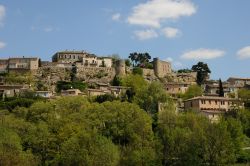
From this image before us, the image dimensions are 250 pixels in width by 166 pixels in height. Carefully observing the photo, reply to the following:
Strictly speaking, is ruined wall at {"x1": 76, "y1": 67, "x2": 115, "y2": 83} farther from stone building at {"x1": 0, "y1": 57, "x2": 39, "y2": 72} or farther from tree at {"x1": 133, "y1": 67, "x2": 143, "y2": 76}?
stone building at {"x1": 0, "y1": 57, "x2": 39, "y2": 72}

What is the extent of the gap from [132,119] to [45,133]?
36.0 ft

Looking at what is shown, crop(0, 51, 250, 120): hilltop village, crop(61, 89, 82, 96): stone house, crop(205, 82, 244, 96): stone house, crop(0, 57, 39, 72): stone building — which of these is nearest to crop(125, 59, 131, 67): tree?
crop(0, 51, 250, 120): hilltop village

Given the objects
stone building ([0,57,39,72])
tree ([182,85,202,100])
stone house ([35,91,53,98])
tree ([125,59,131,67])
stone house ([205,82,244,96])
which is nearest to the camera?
stone house ([35,91,53,98])

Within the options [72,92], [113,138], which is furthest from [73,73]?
[113,138]

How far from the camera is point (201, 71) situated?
12106cm

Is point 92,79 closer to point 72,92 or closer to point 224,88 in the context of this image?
point 72,92

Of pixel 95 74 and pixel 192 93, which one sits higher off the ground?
pixel 95 74

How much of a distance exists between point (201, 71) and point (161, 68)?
9327 mm

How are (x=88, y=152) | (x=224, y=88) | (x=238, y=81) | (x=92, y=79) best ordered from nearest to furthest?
(x=88, y=152) → (x=224, y=88) → (x=92, y=79) → (x=238, y=81)

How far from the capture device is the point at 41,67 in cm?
10950

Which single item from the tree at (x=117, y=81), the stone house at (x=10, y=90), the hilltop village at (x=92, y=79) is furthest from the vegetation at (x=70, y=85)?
the stone house at (x=10, y=90)

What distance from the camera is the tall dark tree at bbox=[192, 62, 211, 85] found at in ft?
392

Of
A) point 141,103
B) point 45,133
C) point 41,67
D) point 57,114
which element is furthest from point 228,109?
point 41,67

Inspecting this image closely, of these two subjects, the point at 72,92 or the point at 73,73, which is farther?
the point at 73,73
